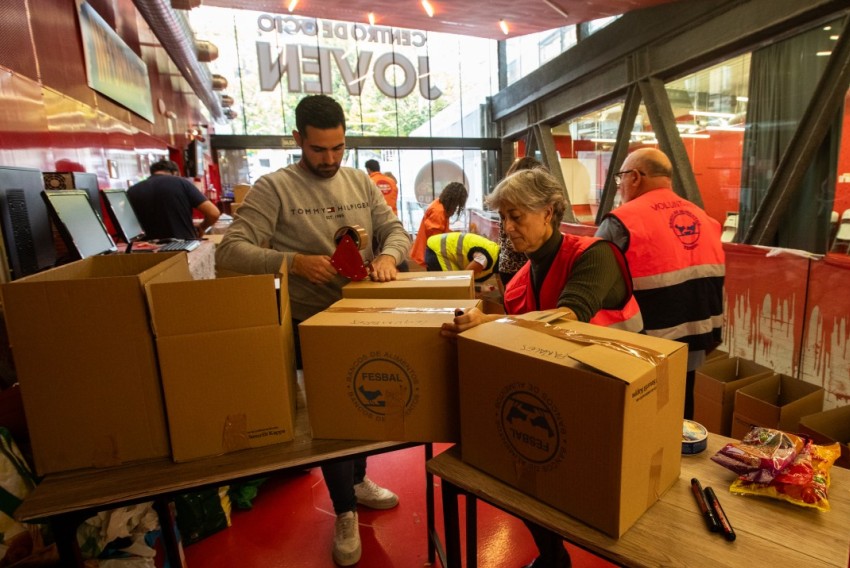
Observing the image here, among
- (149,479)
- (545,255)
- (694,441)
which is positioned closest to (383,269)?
(545,255)

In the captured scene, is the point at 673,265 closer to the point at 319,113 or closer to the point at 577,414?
the point at 577,414

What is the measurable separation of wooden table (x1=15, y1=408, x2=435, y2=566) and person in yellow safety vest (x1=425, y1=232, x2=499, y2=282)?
2.28 meters

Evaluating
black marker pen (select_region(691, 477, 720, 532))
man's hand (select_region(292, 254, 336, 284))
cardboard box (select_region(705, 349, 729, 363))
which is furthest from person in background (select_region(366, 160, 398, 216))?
black marker pen (select_region(691, 477, 720, 532))

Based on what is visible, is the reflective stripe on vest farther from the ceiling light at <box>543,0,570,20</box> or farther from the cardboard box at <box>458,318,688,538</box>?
the ceiling light at <box>543,0,570,20</box>

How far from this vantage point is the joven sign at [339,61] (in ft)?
38.4

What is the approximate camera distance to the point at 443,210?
4238mm

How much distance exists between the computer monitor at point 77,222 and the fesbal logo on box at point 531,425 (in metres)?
1.76

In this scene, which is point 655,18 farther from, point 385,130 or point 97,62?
point 385,130

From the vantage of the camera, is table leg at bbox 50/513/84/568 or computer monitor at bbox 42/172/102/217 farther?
computer monitor at bbox 42/172/102/217

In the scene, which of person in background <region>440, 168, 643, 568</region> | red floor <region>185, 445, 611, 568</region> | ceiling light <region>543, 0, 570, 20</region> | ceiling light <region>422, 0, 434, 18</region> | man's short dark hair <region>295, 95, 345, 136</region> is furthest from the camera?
ceiling light <region>422, 0, 434, 18</region>

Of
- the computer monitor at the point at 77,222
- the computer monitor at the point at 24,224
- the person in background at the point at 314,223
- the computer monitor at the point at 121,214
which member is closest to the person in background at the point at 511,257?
the person in background at the point at 314,223

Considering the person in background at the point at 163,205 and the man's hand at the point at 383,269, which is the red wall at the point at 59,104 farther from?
the man's hand at the point at 383,269

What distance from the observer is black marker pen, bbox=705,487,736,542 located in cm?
87

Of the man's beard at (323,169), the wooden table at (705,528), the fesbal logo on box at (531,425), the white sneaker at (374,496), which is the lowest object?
the white sneaker at (374,496)
